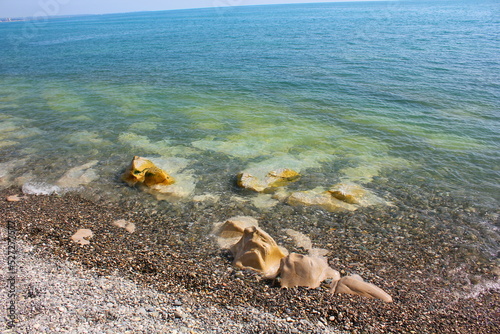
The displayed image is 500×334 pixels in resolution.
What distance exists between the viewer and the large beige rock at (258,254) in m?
10.2

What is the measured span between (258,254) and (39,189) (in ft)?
36.9

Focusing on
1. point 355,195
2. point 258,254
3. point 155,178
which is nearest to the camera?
point 258,254

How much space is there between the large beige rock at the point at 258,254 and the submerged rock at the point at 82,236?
518 cm

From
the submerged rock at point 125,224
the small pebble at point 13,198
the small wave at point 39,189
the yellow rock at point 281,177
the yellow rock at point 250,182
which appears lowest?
the yellow rock at point 281,177

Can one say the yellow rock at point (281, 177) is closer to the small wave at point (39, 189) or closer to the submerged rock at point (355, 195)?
the submerged rock at point (355, 195)

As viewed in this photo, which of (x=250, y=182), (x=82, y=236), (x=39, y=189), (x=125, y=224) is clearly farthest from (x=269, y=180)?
(x=39, y=189)

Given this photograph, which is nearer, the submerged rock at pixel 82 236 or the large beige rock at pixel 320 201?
the submerged rock at pixel 82 236

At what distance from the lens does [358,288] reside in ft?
30.3

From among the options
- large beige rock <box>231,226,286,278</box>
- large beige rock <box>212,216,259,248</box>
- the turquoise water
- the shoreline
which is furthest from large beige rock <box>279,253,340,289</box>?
the turquoise water

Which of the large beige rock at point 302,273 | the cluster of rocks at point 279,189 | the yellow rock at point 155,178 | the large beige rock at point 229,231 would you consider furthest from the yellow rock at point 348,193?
the yellow rock at point 155,178

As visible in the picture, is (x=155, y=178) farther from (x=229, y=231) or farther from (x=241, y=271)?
(x=241, y=271)

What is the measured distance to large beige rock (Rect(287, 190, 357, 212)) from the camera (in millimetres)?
14016

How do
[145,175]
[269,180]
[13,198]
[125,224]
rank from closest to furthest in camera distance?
[125,224], [13,198], [145,175], [269,180]

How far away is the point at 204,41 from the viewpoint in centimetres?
6319
